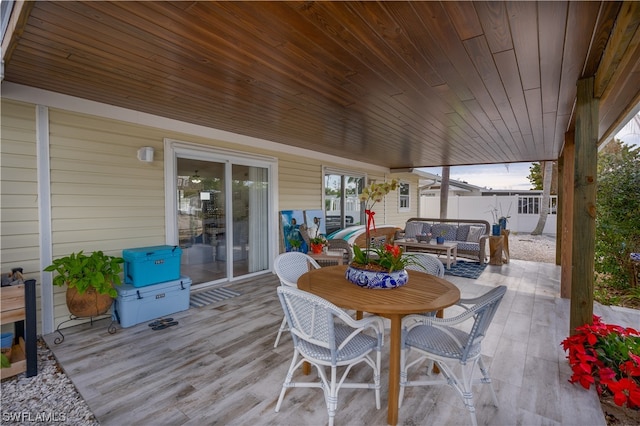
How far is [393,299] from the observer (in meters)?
2.01

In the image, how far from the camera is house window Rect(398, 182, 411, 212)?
11.1 metres

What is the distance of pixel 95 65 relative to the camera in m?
2.57

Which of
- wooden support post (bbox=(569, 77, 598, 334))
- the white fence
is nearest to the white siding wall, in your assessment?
wooden support post (bbox=(569, 77, 598, 334))

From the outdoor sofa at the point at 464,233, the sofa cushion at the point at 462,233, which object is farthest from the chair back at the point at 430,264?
the sofa cushion at the point at 462,233

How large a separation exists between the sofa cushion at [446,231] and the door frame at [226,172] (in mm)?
4322

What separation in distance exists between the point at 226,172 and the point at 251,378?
11.3 ft

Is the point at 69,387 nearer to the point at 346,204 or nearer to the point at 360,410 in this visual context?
the point at 360,410

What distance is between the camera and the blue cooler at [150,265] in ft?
11.7

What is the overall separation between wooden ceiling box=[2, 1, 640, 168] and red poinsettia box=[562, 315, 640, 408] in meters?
2.04

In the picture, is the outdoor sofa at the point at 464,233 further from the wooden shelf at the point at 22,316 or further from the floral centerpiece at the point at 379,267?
the wooden shelf at the point at 22,316

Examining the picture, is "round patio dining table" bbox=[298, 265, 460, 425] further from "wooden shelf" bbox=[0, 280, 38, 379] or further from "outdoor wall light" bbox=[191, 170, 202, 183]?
"outdoor wall light" bbox=[191, 170, 202, 183]

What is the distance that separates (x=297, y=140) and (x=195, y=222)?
233cm

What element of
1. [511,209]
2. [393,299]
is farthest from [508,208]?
[393,299]

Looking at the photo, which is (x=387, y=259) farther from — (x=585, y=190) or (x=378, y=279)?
(x=585, y=190)
